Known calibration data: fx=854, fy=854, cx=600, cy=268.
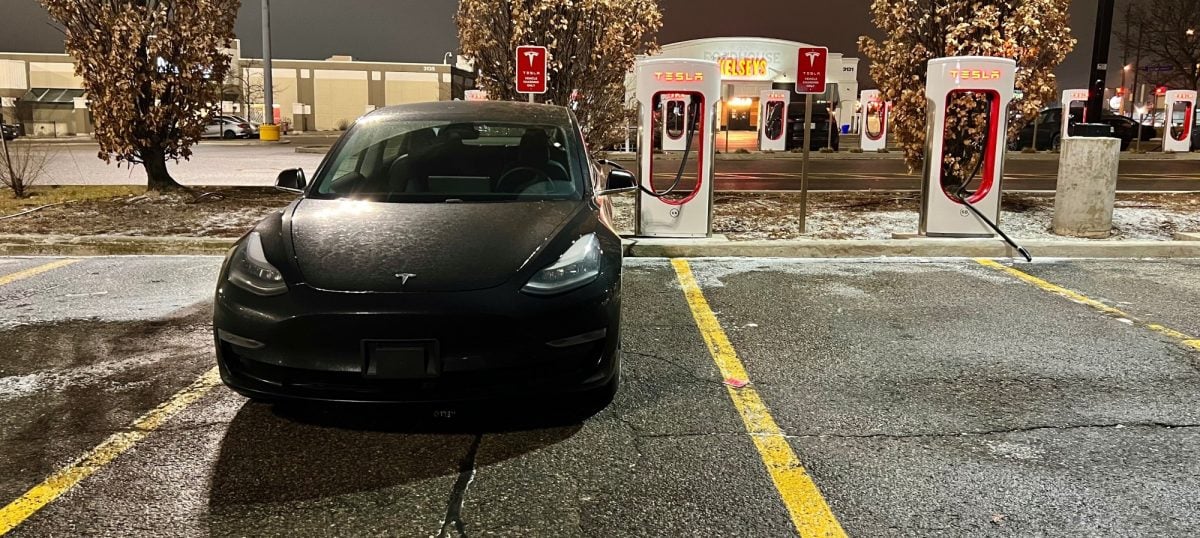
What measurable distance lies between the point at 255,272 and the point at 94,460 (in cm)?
97

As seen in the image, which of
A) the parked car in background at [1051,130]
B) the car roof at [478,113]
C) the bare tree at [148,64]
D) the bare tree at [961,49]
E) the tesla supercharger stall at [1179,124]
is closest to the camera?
the car roof at [478,113]

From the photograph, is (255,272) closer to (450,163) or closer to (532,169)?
(450,163)

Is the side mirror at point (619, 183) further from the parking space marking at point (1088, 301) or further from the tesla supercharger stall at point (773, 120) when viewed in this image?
the tesla supercharger stall at point (773, 120)

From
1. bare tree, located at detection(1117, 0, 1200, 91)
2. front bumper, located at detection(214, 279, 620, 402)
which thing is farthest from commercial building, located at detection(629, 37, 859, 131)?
front bumper, located at detection(214, 279, 620, 402)

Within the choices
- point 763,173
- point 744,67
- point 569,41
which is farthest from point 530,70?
point 744,67

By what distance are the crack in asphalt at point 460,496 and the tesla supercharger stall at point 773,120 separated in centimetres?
2650

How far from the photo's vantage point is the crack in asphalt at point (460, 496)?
2.90 meters

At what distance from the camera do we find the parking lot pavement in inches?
118

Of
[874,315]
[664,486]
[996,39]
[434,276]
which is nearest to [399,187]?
[434,276]

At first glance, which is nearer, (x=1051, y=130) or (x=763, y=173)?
(x=763, y=173)

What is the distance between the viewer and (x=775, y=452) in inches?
140

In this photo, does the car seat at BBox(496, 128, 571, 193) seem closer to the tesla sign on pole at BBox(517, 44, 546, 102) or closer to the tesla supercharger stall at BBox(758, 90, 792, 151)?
the tesla sign on pole at BBox(517, 44, 546, 102)

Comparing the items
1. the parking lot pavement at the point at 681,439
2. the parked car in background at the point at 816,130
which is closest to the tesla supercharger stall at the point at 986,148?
the parking lot pavement at the point at 681,439

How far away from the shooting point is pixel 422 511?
3.04 m
